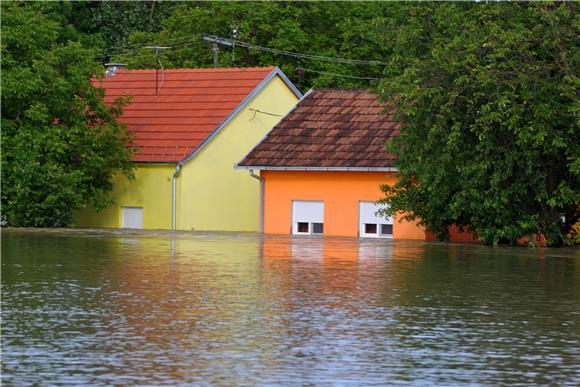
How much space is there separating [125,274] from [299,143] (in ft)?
81.2

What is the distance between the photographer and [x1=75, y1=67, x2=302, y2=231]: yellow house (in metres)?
56.6

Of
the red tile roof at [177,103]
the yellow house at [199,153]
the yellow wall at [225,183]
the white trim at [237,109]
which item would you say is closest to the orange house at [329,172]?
the white trim at [237,109]

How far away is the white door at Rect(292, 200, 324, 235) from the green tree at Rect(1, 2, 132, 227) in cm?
700

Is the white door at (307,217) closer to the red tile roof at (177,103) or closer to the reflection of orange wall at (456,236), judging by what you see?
the reflection of orange wall at (456,236)

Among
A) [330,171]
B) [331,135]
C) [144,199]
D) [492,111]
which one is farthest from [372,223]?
[492,111]

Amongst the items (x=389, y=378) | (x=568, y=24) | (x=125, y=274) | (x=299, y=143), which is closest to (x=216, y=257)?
(x=125, y=274)

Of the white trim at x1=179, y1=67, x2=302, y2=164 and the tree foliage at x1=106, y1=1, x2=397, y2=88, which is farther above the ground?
the tree foliage at x1=106, y1=1, x2=397, y2=88

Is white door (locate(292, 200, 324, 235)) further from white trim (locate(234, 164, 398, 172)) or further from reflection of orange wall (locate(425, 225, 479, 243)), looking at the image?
reflection of orange wall (locate(425, 225, 479, 243))

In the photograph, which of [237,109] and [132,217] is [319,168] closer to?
[237,109]

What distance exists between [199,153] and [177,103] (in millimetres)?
3711

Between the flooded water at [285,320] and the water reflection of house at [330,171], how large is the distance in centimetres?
1406

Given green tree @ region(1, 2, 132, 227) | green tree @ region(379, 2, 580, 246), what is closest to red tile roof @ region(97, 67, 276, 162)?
green tree @ region(1, 2, 132, 227)

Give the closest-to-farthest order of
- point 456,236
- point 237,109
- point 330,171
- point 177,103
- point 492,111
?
1. point 492,111
2. point 456,236
3. point 330,171
4. point 237,109
5. point 177,103

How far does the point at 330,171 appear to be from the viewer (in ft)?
172
